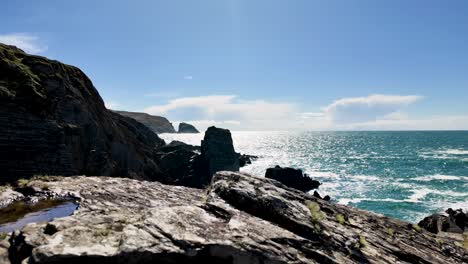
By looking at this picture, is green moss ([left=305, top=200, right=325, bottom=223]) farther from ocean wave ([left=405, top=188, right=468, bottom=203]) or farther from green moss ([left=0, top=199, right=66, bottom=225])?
ocean wave ([left=405, top=188, right=468, bottom=203])

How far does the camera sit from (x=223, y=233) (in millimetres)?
7422

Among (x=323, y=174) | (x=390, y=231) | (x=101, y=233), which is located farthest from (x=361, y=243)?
(x=323, y=174)

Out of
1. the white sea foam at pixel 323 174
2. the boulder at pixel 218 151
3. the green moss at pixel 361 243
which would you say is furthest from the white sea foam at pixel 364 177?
the green moss at pixel 361 243

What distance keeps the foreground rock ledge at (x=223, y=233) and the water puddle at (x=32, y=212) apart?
2.00 ft

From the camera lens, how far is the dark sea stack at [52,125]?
29391mm

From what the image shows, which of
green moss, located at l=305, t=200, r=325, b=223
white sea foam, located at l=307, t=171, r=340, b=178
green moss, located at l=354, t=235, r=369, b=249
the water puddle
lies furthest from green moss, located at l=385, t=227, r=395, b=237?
white sea foam, located at l=307, t=171, r=340, b=178

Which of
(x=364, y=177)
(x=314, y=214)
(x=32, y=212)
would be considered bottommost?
(x=364, y=177)

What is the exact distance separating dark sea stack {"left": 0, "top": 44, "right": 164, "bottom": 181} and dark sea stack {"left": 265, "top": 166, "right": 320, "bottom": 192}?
51629mm

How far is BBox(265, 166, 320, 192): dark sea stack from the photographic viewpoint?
88.8m

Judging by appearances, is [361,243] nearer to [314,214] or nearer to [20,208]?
[314,214]

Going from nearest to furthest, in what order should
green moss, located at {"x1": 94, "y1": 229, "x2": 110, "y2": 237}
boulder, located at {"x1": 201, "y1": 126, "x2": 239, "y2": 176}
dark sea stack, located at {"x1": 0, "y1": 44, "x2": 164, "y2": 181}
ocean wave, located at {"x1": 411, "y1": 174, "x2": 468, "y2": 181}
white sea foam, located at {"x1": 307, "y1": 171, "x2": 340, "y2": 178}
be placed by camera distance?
green moss, located at {"x1": 94, "y1": 229, "x2": 110, "y2": 237} → dark sea stack, located at {"x1": 0, "y1": 44, "x2": 164, "y2": 181} → ocean wave, located at {"x1": 411, "y1": 174, "x2": 468, "y2": 181} → boulder, located at {"x1": 201, "y1": 126, "x2": 239, "y2": 176} → white sea foam, located at {"x1": 307, "y1": 171, "x2": 340, "y2": 178}

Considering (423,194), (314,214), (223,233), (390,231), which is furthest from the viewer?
(423,194)

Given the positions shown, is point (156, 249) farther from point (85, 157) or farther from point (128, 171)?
point (128, 171)

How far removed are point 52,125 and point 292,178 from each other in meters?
70.6
